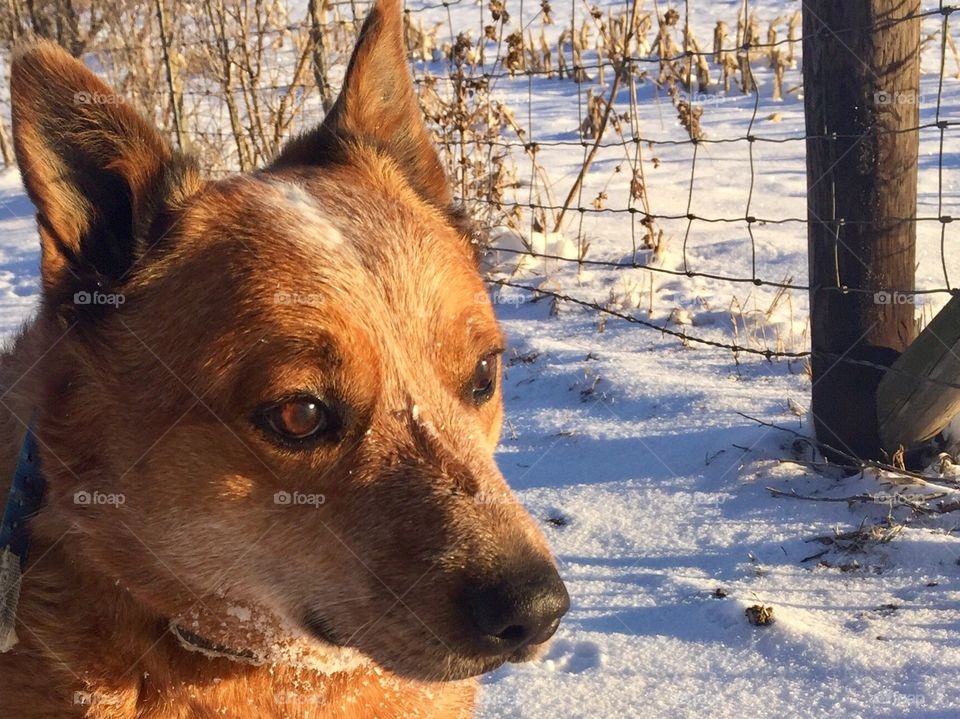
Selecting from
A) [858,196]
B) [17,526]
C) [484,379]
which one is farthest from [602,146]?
[17,526]

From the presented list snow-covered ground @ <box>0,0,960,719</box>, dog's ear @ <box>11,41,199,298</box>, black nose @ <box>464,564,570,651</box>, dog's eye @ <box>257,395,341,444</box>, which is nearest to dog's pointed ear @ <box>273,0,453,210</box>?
dog's ear @ <box>11,41,199,298</box>

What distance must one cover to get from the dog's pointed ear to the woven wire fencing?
5.74 ft

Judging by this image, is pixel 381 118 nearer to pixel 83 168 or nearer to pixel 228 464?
pixel 83 168

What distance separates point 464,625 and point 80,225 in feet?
3.97

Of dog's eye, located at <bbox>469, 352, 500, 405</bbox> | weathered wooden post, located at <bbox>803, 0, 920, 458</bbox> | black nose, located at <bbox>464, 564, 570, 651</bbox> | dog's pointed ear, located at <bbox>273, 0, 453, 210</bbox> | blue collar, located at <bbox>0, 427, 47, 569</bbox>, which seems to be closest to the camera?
black nose, located at <bbox>464, 564, 570, 651</bbox>

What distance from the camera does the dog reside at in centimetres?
204

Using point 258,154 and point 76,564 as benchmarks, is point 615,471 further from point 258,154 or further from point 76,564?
point 258,154

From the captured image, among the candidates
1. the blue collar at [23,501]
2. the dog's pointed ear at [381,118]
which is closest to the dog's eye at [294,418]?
the blue collar at [23,501]

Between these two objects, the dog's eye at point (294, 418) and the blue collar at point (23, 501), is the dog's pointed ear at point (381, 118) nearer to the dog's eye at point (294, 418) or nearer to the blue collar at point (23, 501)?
the dog's eye at point (294, 418)

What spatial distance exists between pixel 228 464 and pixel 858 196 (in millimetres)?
2635

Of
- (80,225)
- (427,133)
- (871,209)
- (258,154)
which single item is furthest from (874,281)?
(258,154)

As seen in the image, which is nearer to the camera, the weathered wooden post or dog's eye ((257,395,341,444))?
dog's eye ((257,395,341,444))

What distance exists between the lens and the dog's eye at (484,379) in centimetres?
240

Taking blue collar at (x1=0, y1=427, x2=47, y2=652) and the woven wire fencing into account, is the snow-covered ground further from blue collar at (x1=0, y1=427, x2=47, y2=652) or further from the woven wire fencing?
blue collar at (x1=0, y1=427, x2=47, y2=652)
